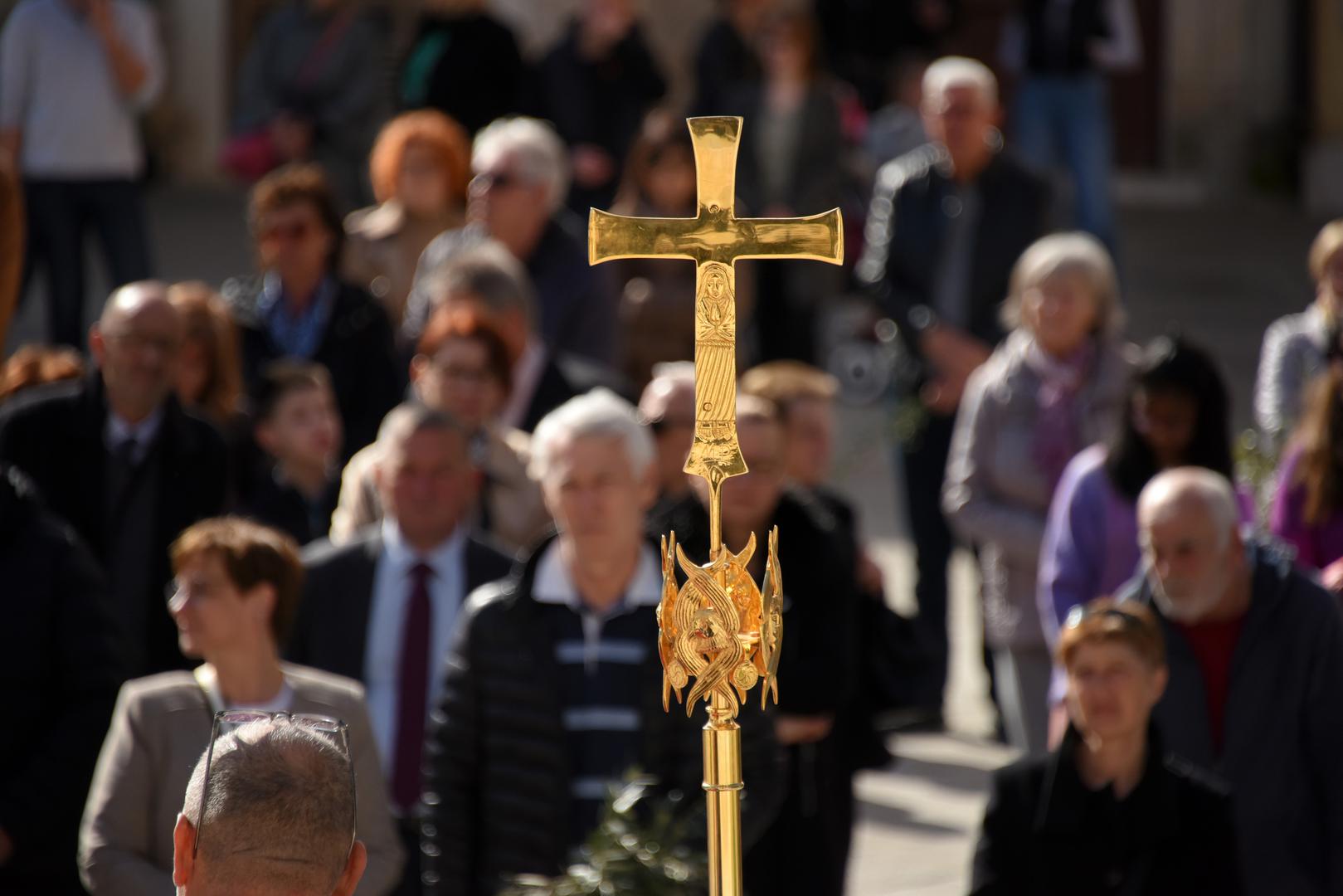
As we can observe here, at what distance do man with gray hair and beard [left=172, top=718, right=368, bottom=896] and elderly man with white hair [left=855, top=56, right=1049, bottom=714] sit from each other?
616cm

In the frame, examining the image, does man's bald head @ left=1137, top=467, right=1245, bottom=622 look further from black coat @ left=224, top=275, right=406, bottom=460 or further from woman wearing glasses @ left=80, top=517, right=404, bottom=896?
black coat @ left=224, top=275, right=406, bottom=460

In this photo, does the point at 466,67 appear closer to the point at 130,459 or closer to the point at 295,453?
the point at 295,453

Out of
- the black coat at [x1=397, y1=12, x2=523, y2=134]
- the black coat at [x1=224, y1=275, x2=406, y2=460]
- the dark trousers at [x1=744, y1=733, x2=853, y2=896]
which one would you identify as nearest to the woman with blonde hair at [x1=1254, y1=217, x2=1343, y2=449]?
the dark trousers at [x1=744, y1=733, x2=853, y2=896]

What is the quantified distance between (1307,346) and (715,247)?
492cm

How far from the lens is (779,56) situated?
11.3 meters

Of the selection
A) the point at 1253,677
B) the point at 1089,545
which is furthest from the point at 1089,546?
the point at 1253,677

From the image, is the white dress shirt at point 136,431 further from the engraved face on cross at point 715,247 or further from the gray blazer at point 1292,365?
the engraved face on cross at point 715,247

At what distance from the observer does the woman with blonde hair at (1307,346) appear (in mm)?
7422

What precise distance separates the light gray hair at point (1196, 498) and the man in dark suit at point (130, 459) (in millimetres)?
2623

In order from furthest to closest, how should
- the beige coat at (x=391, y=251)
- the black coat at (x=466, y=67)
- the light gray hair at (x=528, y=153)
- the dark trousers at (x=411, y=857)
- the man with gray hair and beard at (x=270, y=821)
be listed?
the black coat at (x=466, y=67) < the beige coat at (x=391, y=251) < the light gray hair at (x=528, y=153) < the dark trousers at (x=411, y=857) < the man with gray hair and beard at (x=270, y=821)

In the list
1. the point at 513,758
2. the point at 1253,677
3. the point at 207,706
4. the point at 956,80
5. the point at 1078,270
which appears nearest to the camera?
the point at 207,706

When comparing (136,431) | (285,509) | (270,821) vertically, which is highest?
(136,431)

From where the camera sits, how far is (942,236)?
9195 millimetres

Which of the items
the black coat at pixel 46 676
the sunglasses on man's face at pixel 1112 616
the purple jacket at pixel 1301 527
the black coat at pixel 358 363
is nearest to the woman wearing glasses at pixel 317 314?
the black coat at pixel 358 363
